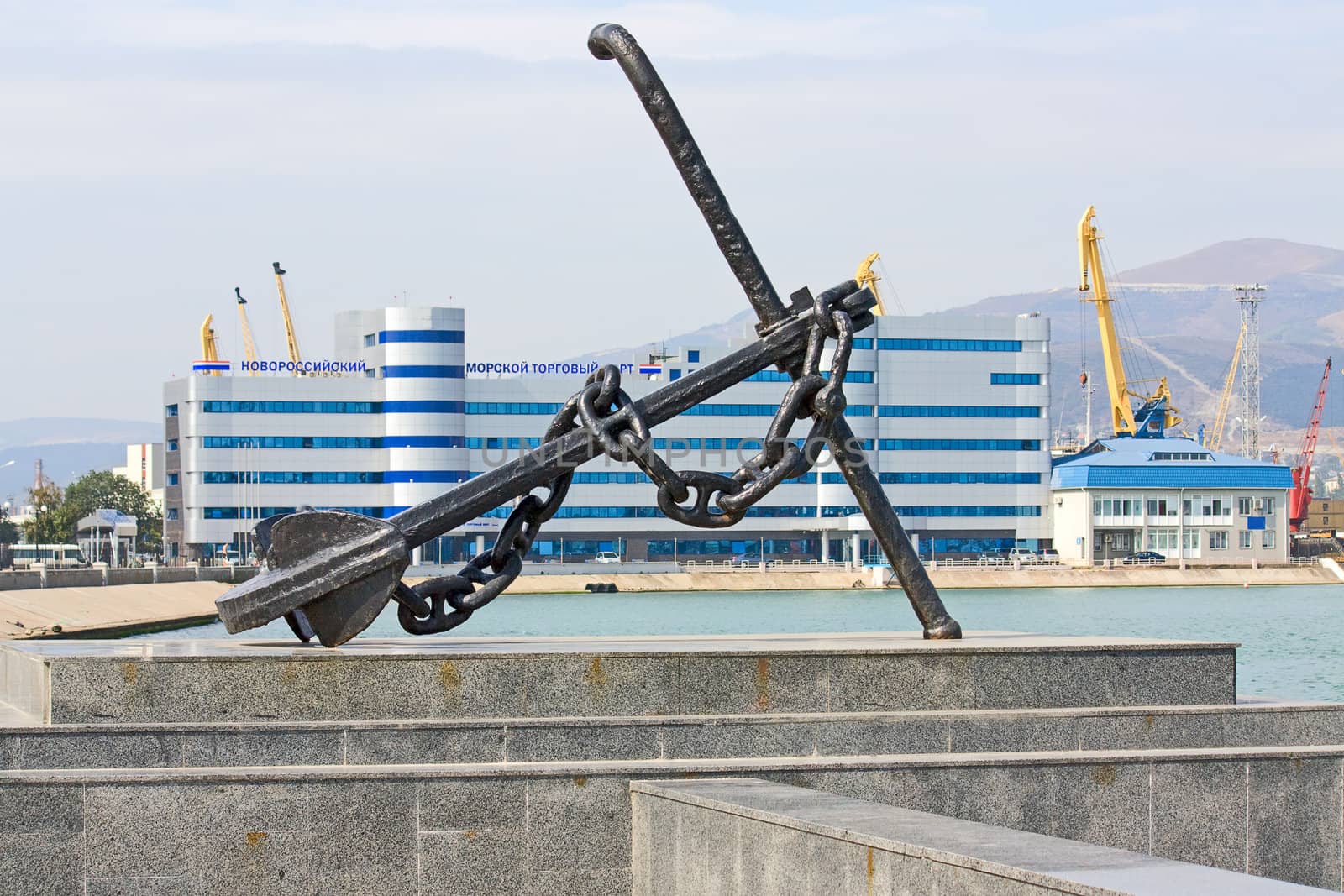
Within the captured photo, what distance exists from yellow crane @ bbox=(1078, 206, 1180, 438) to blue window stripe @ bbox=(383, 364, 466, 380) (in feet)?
150

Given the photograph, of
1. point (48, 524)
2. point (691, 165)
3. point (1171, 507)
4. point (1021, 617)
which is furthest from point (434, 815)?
point (48, 524)

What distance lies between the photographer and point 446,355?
118438mm

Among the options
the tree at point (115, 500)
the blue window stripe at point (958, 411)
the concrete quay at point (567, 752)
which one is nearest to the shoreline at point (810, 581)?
the blue window stripe at point (958, 411)

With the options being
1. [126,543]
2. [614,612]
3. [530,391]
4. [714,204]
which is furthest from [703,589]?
[714,204]

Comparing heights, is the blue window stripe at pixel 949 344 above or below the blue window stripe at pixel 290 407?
above

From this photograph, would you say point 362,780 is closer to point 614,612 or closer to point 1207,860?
point 1207,860

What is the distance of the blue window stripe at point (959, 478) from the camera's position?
411 ft

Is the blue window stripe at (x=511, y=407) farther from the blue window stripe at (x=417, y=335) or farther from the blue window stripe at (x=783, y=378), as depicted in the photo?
the blue window stripe at (x=783, y=378)

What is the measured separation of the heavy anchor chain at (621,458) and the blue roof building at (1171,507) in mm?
114643

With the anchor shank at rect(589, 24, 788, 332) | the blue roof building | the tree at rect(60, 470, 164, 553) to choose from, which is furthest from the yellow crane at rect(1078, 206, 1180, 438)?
the anchor shank at rect(589, 24, 788, 332)

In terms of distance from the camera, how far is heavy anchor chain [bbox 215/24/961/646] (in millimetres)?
13617

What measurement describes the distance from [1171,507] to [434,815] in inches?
4857

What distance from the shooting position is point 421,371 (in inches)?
4631

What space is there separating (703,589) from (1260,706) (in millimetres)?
101802
